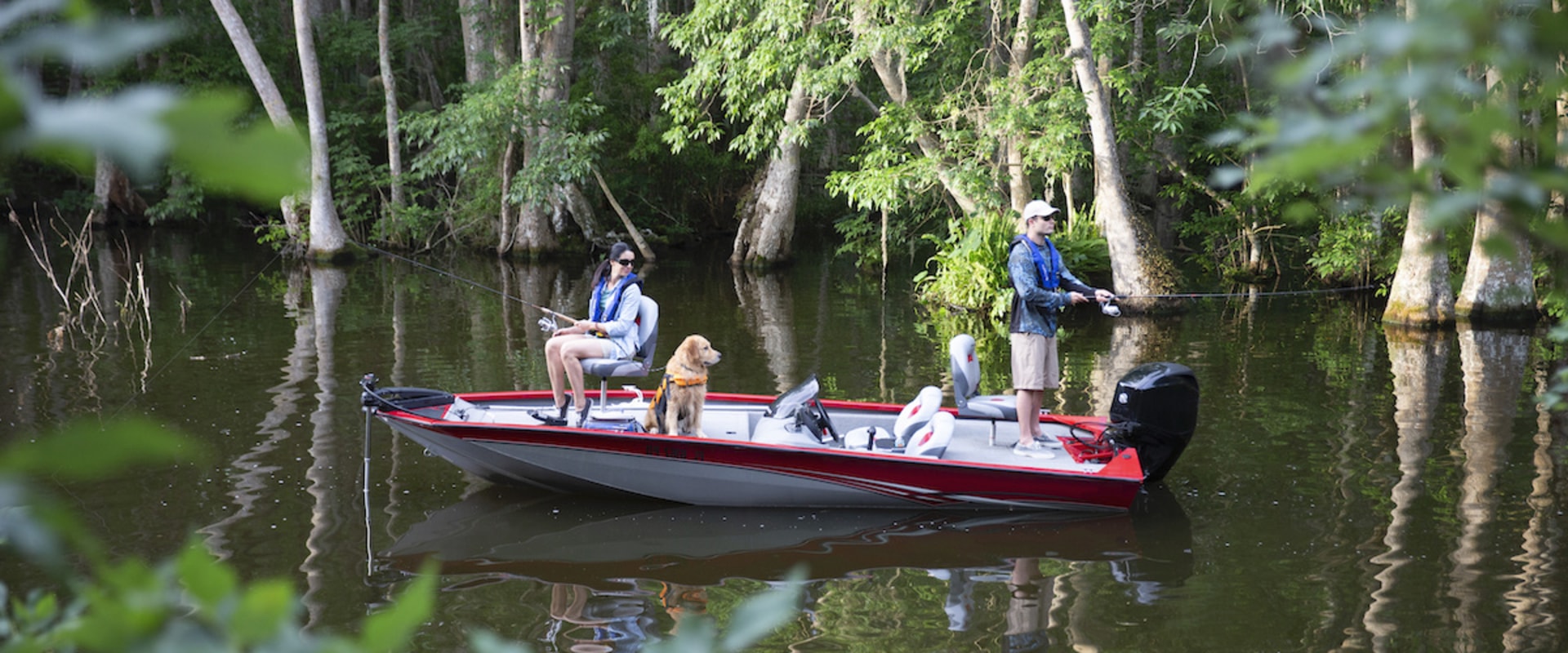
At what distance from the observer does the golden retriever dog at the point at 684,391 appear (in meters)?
7.49

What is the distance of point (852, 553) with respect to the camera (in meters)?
7.02

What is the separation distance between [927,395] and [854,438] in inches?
22.1

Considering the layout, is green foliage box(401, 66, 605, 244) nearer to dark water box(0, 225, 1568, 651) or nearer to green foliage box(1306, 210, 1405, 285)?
dark water box(0, 225, 1568, 651)

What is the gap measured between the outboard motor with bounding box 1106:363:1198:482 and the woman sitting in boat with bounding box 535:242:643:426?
3086mm

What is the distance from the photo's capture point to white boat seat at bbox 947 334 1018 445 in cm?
809

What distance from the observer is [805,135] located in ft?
61.7

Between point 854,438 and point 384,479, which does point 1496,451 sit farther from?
point 384,479

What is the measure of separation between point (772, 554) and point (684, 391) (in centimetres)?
118

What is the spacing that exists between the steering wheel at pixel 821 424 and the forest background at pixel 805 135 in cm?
364

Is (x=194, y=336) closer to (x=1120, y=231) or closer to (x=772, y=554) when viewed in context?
(x=772, y=554)

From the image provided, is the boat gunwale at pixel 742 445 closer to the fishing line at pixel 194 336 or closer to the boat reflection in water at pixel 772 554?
the boat reflection in water at pixel 772 554

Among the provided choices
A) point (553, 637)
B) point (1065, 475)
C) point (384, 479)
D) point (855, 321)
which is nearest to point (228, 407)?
point (384, 479)

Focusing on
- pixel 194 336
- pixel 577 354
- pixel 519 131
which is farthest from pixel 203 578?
pixel 519 131

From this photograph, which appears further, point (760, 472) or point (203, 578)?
point (760, 472)
